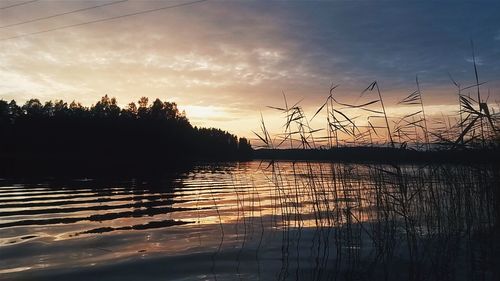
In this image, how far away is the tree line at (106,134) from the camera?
8106cm

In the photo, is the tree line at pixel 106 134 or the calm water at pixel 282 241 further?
the tree line at pixel 106 134

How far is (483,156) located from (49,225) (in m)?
10.9

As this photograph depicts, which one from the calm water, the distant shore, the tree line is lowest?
the calm water

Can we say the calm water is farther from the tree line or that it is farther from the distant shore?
the tree line

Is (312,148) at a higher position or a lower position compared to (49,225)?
higher

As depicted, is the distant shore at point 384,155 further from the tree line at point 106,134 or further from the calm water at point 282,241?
the tree line at point 106,134

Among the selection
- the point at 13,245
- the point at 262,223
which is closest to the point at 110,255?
the point at 13,245

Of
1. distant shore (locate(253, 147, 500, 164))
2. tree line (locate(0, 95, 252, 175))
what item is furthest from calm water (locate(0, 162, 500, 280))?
tree line (locate(0, 95, 252, 175))

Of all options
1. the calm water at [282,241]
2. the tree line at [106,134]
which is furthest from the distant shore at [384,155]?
the tree line at [106,134]

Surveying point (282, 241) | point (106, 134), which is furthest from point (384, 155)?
point (106, 134)

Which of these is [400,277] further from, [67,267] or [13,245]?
[13,245]

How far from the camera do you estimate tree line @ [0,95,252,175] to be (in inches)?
3191

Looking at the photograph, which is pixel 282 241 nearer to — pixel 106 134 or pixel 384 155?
pixel 384 155

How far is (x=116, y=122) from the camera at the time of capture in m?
101
